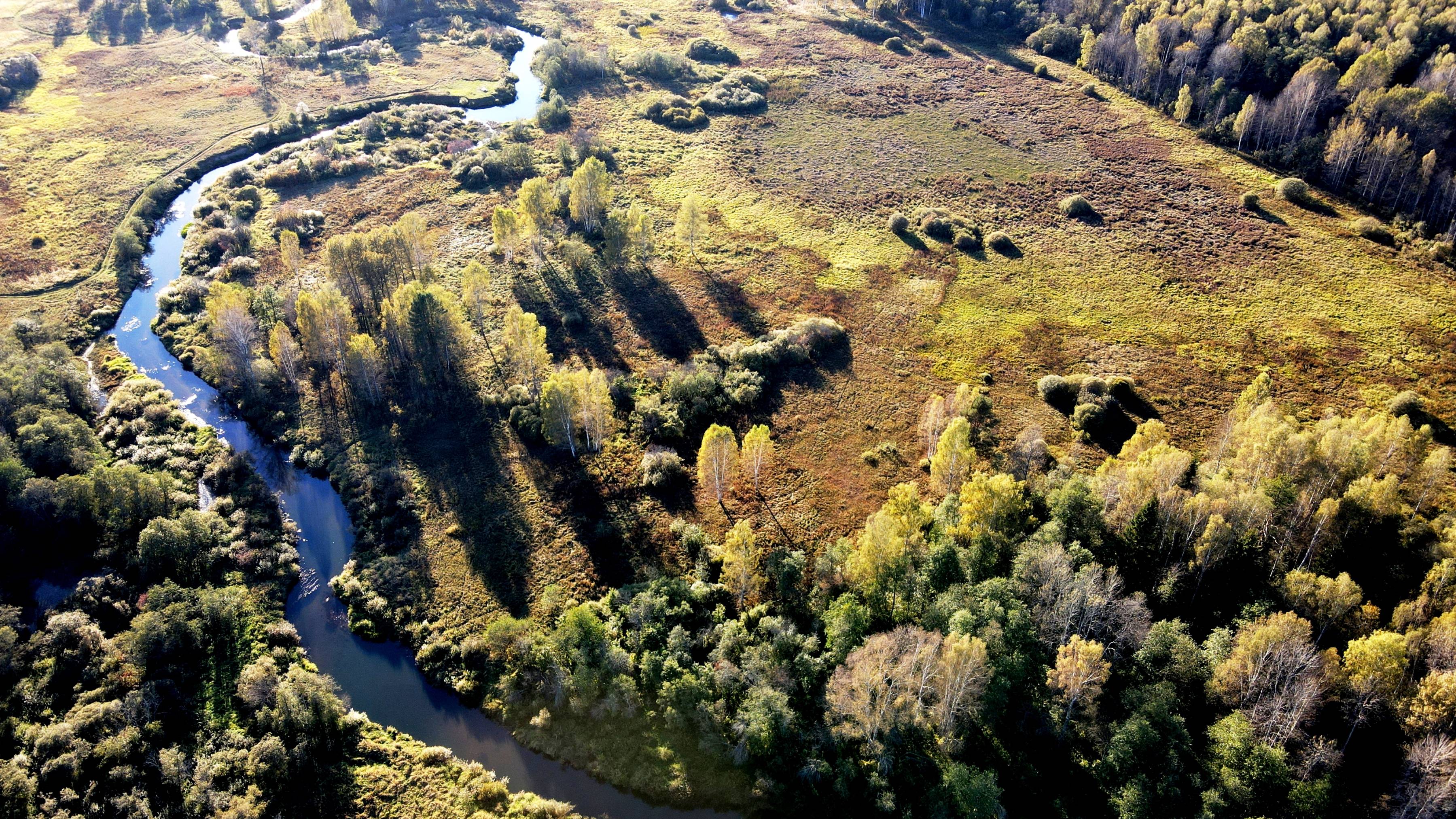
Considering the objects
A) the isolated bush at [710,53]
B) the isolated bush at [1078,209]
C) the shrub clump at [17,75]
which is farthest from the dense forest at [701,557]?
the isolated bush at [710,53]

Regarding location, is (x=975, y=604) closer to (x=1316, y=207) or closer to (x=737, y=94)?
(x=1316, y=207)

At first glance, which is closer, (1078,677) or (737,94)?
(1078,677)

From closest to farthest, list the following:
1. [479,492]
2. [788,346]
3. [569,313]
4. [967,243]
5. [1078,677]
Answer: [1078,677]
[479,492]
[788,346]
[569,313]
[967,243]

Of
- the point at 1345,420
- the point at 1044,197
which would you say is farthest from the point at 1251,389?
the point at 1044,197

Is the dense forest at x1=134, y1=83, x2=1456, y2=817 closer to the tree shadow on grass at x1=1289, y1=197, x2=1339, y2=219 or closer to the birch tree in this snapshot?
the birch tree

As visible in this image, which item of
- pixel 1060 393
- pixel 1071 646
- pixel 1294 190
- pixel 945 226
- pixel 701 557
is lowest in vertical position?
pixel 701 557

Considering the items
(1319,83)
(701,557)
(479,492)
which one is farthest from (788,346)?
(1319,83)

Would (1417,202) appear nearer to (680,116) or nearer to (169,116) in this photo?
(680,116)
